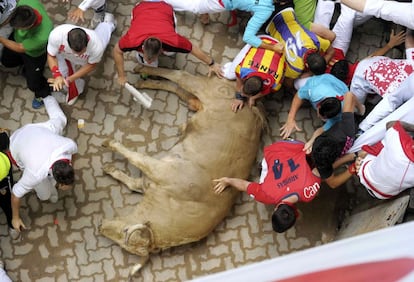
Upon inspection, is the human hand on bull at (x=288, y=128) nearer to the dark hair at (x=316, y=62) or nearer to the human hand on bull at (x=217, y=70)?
the dark hair at (x=316, y=62)

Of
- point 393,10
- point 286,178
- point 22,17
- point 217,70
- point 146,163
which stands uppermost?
point 393,10

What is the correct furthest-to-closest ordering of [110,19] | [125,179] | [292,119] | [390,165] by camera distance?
[110,19]
[292,119]
[125,179]
[390,165]

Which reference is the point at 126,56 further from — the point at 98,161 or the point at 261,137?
the point at 261,137

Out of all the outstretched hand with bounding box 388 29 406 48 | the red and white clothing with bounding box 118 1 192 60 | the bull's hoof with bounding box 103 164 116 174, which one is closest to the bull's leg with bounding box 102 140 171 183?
the bull's hoof with bounding box 103 164 116 174

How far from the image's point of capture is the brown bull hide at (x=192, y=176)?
580 cm

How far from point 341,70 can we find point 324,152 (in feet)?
4.22

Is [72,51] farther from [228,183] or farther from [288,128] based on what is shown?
[288,128]

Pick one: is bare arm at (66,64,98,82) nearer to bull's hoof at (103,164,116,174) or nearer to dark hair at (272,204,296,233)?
bull's hoof at (103,164,116,174)

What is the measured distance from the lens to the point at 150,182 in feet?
19.6

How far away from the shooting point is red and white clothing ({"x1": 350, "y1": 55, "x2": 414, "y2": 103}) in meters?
6.04

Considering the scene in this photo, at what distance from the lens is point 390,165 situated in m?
5.03

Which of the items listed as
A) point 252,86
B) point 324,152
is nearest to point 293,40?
point 252,86

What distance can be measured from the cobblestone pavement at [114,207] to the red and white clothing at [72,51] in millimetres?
338

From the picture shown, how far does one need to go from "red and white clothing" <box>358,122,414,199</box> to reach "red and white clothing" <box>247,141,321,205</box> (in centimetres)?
50
